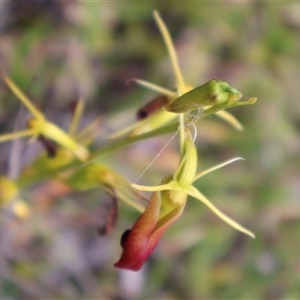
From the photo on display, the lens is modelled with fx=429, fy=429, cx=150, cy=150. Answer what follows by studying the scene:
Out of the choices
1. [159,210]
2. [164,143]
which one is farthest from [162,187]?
[164,143]

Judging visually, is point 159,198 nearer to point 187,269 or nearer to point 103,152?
point 103,152

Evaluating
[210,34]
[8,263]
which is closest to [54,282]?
[8,263]

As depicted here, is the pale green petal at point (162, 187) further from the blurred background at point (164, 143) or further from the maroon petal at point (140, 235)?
the blurred background at point (164, 143)

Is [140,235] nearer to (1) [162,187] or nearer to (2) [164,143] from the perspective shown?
(1) [162,187]

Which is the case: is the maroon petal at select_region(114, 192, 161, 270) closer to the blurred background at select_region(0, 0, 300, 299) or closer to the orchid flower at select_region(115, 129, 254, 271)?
the orchid flower at select_region(115, 129, 254, 271)

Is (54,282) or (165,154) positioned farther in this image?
(165,154)
